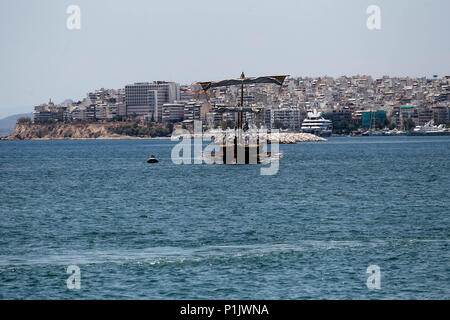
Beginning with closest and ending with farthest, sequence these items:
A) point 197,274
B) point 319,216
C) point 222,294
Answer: point 222,294
point 197,274
point 319,216

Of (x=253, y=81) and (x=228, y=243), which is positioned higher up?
(x=253, y=81)

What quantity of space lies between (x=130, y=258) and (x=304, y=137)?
17319cm

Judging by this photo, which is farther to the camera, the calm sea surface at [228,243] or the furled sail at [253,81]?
the furled sail at [253,81]

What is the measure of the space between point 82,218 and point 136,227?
4394mm

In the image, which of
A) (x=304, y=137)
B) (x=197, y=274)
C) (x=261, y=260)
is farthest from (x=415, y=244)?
(x=304, y=137)

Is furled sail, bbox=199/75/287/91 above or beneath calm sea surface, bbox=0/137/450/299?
above

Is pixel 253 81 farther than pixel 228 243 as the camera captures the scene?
Yes

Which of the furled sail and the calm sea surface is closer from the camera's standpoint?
the calm sea surface

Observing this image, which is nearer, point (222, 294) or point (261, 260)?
point (222, 294)

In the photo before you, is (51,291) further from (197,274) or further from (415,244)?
(415,244)

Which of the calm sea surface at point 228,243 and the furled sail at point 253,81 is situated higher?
the furled sail at point 253,81

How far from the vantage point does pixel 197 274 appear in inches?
649
